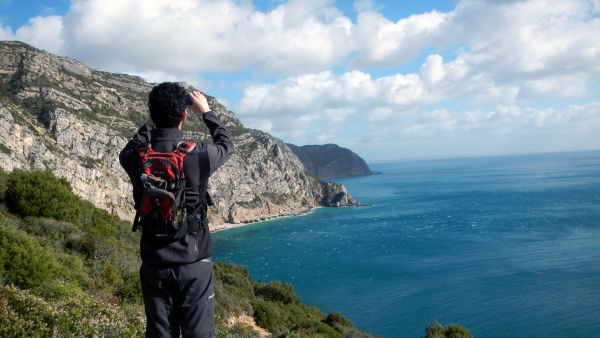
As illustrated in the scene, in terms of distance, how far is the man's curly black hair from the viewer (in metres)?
2.97

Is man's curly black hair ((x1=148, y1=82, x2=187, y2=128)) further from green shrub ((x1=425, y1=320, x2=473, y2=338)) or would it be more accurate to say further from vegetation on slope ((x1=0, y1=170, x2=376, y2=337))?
green shrub ((x1=425, y1=320, x2=473, y2=338))

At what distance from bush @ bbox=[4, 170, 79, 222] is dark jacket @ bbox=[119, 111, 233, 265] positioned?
52.3ft

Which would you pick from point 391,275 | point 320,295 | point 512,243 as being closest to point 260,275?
point 320,295

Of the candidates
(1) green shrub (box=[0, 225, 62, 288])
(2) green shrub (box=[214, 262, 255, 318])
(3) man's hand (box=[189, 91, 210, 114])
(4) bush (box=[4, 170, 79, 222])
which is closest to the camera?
(3) man's hand (box=[189, 91, 210, 114])

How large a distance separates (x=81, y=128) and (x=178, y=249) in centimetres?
6046

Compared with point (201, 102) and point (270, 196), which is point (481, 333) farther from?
point (270, 196)

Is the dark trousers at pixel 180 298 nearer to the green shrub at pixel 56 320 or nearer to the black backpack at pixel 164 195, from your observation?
the black backpack at pixel 164 195

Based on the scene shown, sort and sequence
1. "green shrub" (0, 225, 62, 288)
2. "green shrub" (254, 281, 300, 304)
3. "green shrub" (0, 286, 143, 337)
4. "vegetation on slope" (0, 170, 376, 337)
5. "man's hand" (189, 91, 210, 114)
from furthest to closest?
1. "green shrub" (254, 281, 300, 304)
2. "green shrub" (0, 225, 62, 288)
3. "vegetation on slope" (0, 170, 376, 337)
4. "green shrub" (0, 286, 143, 337)
5. "man's hand" (189, 91, 210, 114)

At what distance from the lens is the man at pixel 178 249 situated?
2.87m

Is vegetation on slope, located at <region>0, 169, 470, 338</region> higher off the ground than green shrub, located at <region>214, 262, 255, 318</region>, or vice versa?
vegetation on slope, located at <region>0, 169, 470, 338</region>

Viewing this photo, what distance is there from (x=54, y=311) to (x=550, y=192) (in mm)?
104562

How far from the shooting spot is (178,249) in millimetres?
2842

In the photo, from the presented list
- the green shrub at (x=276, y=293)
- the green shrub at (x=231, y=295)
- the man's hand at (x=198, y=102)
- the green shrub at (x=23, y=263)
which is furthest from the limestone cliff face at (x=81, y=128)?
the man's hand at (x=198, y=102)

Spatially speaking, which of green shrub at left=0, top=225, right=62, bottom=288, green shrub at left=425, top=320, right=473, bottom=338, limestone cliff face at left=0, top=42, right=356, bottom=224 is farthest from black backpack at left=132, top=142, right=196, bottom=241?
limestone cliff face at left=0, top=42, right=356, bottom=224
